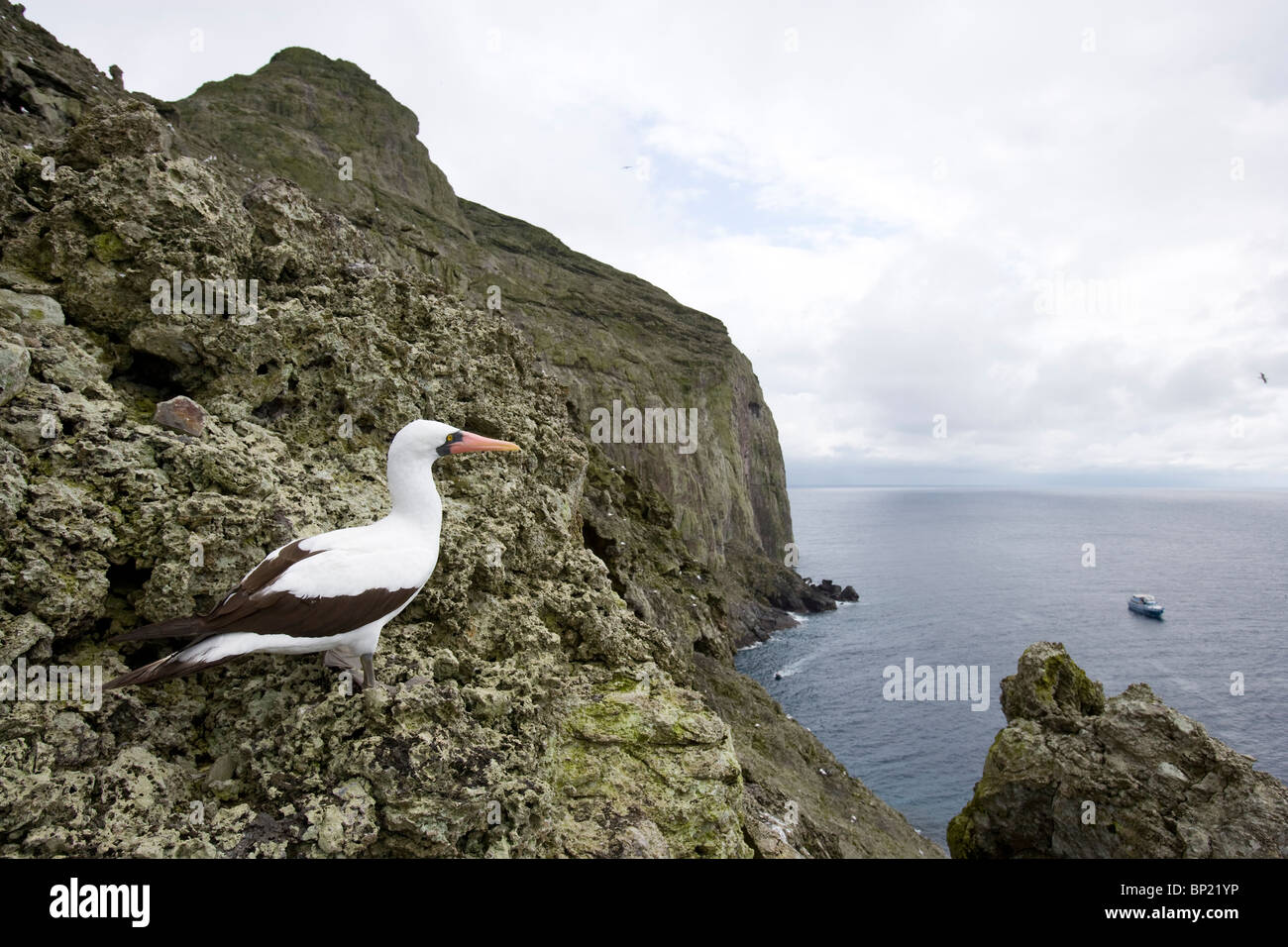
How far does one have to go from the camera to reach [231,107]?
55.2m

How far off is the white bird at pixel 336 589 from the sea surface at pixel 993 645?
32.3 meters

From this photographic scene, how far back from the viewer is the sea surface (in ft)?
121

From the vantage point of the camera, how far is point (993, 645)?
5675 cm

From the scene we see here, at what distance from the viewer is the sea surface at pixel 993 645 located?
3703cm

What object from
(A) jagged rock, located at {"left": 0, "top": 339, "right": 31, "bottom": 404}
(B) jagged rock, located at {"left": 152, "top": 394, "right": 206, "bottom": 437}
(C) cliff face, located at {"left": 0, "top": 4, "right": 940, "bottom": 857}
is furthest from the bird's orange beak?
(A) jagged rock, located at {"left": 0, "top": 339, "right": 31, "bottom": 404}

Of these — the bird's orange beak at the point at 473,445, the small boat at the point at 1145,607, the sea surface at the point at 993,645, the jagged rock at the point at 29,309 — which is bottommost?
the sea surface at the point at 993,645

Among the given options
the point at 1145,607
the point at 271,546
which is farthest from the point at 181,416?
the point at 1145,607

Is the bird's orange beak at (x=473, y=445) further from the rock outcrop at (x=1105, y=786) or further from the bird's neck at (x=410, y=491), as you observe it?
the rock outcrop at (x=1105, y=786)

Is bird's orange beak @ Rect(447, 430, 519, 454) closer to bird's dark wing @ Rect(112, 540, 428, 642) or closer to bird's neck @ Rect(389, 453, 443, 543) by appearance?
bird's neck @ Rect(389, 453, 443, 543)

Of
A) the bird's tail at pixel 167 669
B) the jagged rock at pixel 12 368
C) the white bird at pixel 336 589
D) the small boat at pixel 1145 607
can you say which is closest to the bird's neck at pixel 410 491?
the white bird at pixel 336 589

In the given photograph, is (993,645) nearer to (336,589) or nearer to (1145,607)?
(1145,607)
